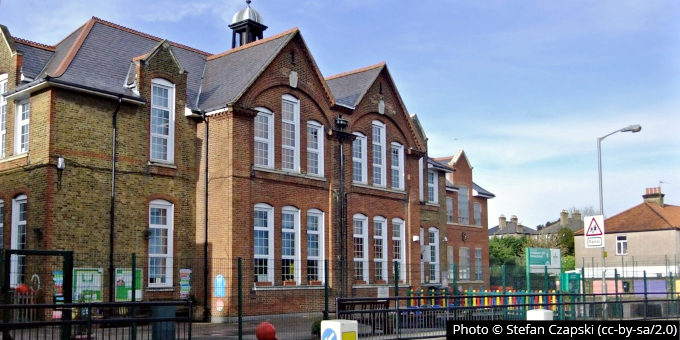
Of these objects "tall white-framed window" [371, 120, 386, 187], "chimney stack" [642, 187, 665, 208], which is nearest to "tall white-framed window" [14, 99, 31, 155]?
"tall white-framed window" [371, 120, 386, 187]

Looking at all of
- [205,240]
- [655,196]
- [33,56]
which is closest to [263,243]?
[205,240]

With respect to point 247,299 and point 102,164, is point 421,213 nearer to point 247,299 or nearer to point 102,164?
point 247,299

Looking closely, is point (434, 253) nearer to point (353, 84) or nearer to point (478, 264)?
point (478, 264)

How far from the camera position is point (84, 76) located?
24.2 m

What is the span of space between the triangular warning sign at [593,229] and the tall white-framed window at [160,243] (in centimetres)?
1342

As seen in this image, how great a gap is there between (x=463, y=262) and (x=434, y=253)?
7.88 metres

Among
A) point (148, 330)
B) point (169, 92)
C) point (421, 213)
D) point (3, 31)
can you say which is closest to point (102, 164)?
point (169, 92)

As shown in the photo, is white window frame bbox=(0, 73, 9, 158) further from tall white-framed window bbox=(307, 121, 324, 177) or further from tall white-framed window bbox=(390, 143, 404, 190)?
tall white-framed window bbox=(390, 143, 404, 190)

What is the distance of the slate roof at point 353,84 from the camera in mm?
32219

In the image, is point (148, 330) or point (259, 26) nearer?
point (148, 330)

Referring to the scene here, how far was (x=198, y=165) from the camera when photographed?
26.8 m

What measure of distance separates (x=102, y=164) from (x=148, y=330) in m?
10.4

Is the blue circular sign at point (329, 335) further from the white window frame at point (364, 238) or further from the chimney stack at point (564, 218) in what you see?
the chimney stack at point (564, 218)

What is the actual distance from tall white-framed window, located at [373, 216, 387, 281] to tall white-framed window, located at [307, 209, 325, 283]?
143 inches
